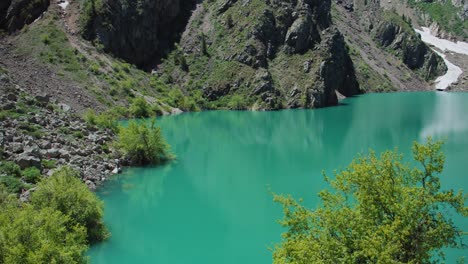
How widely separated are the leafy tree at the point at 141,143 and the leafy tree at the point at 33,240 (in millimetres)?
29318

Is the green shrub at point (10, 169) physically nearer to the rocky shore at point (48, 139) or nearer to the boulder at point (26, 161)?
the boulder at point (26, 161)

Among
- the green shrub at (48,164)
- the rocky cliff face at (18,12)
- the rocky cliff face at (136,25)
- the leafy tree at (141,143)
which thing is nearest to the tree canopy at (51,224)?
the green shrub at (48,164)

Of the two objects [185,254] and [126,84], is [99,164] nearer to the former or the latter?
[185,254]

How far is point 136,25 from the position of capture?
466ft

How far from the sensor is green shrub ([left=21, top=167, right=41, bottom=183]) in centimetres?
4022

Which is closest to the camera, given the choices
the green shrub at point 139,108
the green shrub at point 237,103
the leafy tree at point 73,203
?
the leafy tree at point 73,203

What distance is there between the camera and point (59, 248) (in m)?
24.5

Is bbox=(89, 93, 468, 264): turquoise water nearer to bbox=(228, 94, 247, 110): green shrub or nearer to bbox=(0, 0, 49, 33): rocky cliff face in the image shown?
bbox=(228, 94, 247, 110): green shrub

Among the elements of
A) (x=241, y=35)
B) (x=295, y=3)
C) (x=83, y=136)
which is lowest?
(x=83, y=136)

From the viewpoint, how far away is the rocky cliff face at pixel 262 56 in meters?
132

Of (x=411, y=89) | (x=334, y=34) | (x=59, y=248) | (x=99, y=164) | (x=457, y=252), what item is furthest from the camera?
(x=411, y=89)

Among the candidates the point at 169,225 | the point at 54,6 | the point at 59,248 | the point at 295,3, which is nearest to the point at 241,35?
the point at 295,3

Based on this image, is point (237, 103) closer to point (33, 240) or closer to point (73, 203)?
point (73, 203)

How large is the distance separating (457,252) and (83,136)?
4491 centimetres
